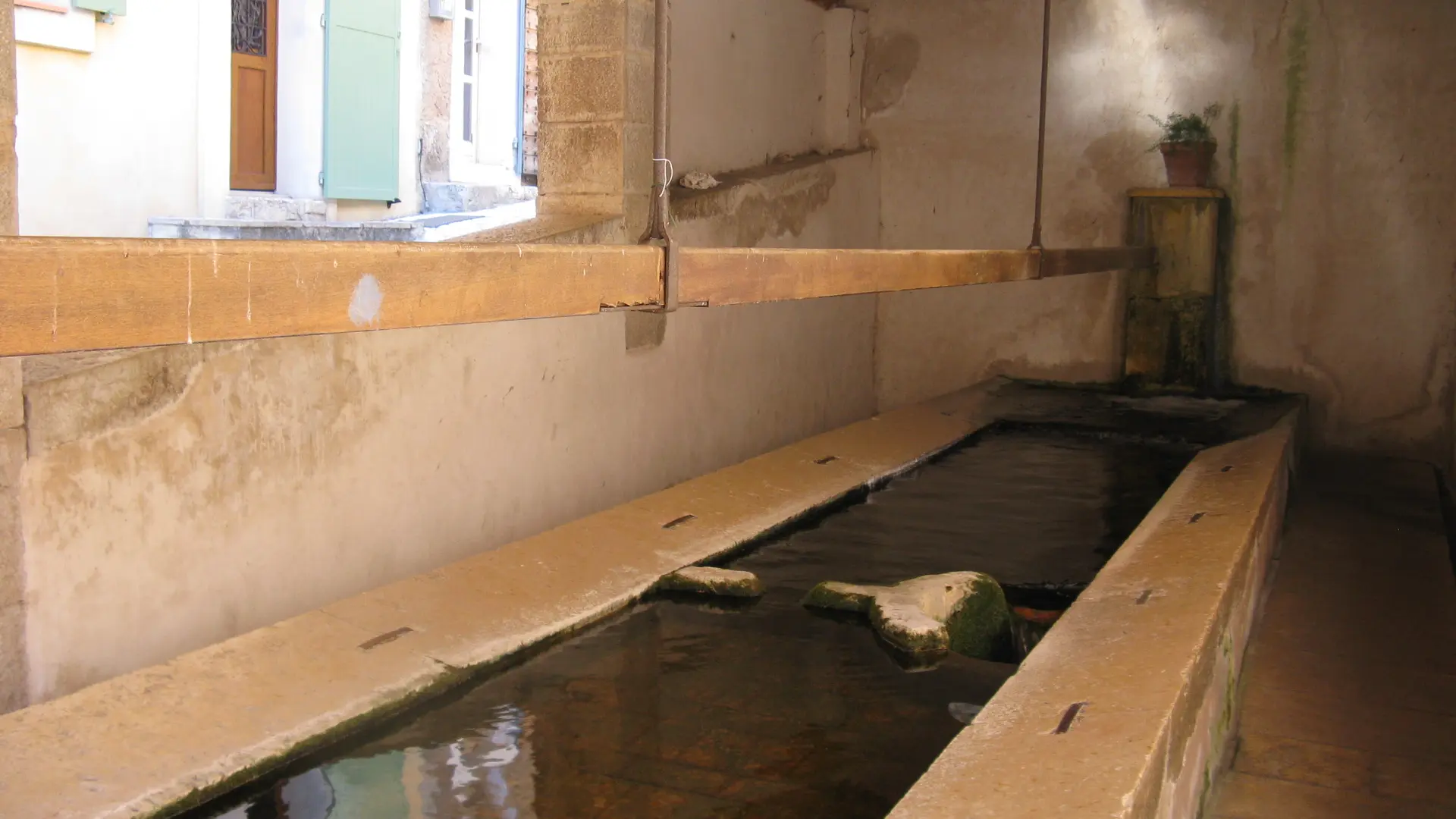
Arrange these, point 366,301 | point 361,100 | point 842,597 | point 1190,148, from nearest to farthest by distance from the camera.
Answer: point 366,301
point 842,597
point 1190,148
point 361,100

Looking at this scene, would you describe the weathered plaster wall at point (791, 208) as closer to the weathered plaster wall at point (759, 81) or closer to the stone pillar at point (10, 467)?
the weathered plaster wall at point (759, 81)

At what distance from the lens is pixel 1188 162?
24.0 feet

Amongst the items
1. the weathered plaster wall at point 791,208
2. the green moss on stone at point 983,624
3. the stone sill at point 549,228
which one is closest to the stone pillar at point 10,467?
the stone sill at point 549,228

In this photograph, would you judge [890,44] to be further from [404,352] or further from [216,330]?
[216,330]

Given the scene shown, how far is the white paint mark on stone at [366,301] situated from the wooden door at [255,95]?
25.7 ft

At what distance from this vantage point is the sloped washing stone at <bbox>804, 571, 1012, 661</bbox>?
326 cm

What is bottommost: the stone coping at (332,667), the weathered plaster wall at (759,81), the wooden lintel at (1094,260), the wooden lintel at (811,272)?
the stone coping at (332,667)

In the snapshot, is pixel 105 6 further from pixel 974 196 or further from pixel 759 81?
pixel 974 196

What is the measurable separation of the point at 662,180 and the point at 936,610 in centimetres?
147

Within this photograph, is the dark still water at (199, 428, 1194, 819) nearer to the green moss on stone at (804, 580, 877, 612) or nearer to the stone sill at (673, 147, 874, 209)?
the green moss on stone at (804, 580, 877, 612)

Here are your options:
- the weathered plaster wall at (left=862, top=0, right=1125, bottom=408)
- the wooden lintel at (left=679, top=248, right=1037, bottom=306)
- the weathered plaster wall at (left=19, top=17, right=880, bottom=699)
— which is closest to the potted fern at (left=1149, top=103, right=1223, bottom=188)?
the weathered plaster wall at (left=862, top=0, right=1125, bottom=408)

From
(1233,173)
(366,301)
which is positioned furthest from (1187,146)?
(366,301)

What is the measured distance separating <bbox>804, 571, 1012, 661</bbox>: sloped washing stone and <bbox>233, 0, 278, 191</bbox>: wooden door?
6.87 metres

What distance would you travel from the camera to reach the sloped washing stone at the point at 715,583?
3.61 m
